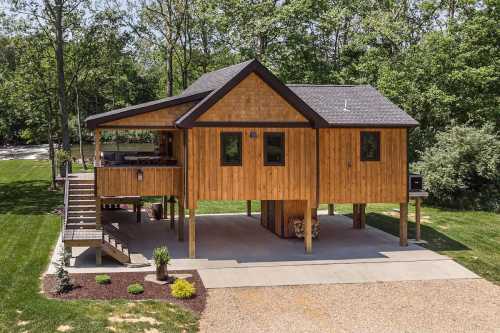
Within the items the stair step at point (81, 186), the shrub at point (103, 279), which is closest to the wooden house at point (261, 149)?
the stair step at point (81, 186)

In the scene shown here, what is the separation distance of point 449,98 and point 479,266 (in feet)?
58.3

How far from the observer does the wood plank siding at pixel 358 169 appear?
855 inches

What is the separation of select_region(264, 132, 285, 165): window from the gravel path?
551cm

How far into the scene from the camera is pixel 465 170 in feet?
104

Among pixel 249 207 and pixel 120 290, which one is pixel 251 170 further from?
pixel 249 207

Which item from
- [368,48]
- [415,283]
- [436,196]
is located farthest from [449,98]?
[415,283]

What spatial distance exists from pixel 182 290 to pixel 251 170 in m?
6.47

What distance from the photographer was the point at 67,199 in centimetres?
2116

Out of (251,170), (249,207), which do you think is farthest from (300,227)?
(249,207)

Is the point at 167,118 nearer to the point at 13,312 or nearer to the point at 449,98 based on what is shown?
the point at 13,312

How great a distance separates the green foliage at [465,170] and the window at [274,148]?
14122 mm

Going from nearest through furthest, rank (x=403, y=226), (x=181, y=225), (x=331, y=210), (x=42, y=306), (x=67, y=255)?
(x=42, y=306) → (x=67, y=255) → (x=403, y=226) → (x=181, y=225) → (x=331, y=210)

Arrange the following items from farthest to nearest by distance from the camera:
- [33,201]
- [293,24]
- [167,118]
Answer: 1. [293,24]
2. [33,201]
3. [167,118]

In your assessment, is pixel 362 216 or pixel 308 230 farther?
pixel 362 216
